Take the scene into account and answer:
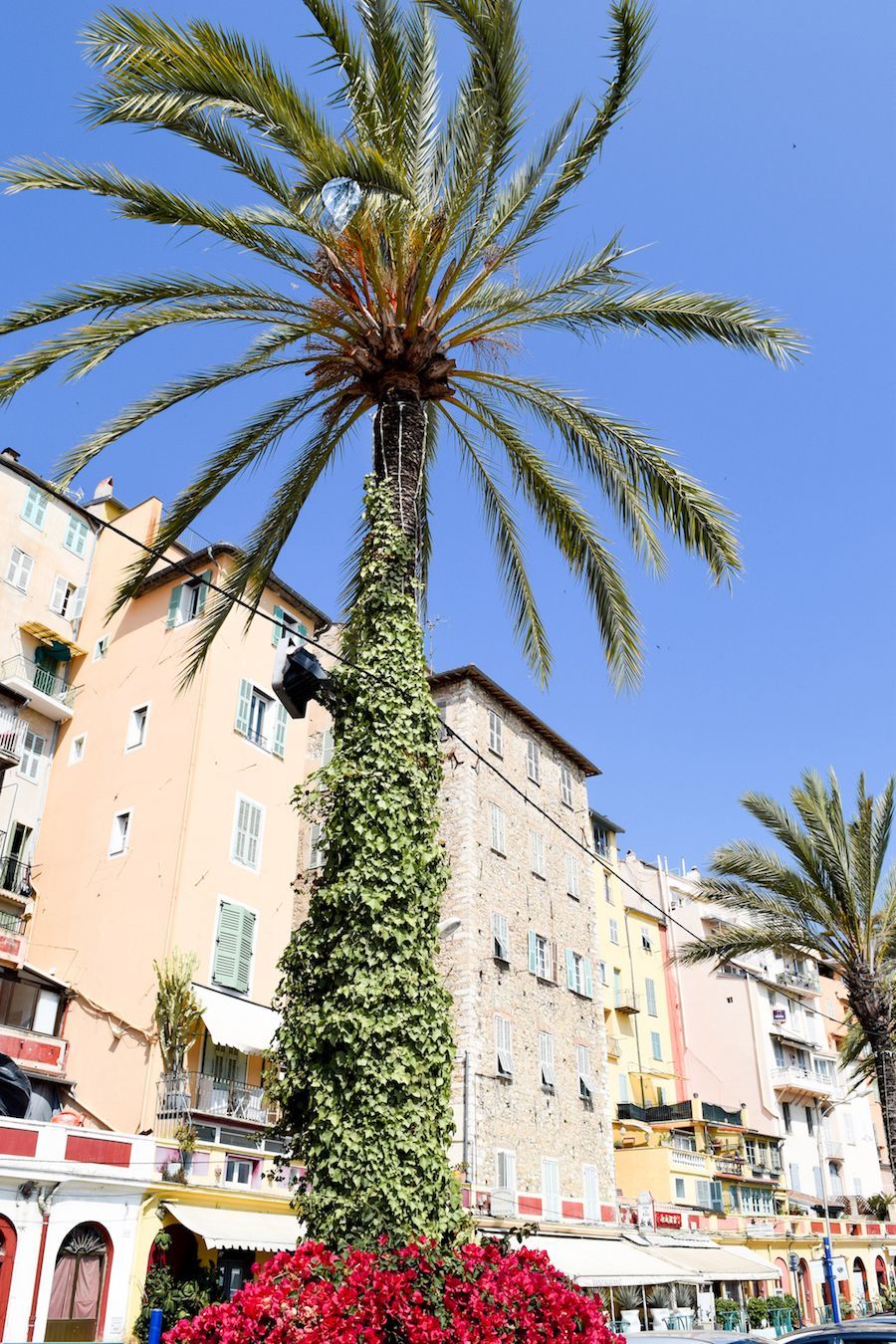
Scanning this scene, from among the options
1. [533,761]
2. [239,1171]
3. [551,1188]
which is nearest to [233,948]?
[239,1171]

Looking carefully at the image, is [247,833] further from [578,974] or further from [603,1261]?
[578,974]

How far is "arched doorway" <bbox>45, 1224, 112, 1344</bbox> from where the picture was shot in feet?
58.1

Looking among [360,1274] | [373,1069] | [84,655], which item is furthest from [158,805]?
[360,1274]

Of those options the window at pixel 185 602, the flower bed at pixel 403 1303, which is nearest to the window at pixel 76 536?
the window at pixel 185 602

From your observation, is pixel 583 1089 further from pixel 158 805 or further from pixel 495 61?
pixel 495 61

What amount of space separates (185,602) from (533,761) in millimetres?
12547

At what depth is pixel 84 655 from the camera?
30859mm

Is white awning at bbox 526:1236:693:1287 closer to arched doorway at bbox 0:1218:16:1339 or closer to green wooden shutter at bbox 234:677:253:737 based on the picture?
arched doorway at bbox 0:1218:16:1339

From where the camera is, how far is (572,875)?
3625cm

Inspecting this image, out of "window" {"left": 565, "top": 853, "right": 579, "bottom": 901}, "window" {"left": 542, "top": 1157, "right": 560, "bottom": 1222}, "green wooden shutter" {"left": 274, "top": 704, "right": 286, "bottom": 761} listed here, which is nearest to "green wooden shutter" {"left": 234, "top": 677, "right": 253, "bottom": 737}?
"green wooden shutter" {"left": 274, "top": 704, "right": 286, "bottom": 761}

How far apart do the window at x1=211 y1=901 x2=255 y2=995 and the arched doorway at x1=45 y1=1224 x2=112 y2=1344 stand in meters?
6.53

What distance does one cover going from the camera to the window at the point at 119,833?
26.3 meters

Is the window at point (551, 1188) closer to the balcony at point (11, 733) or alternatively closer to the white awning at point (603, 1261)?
the white awning at point (603, 1261)

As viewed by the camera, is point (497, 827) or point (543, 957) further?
point (543, 957)
